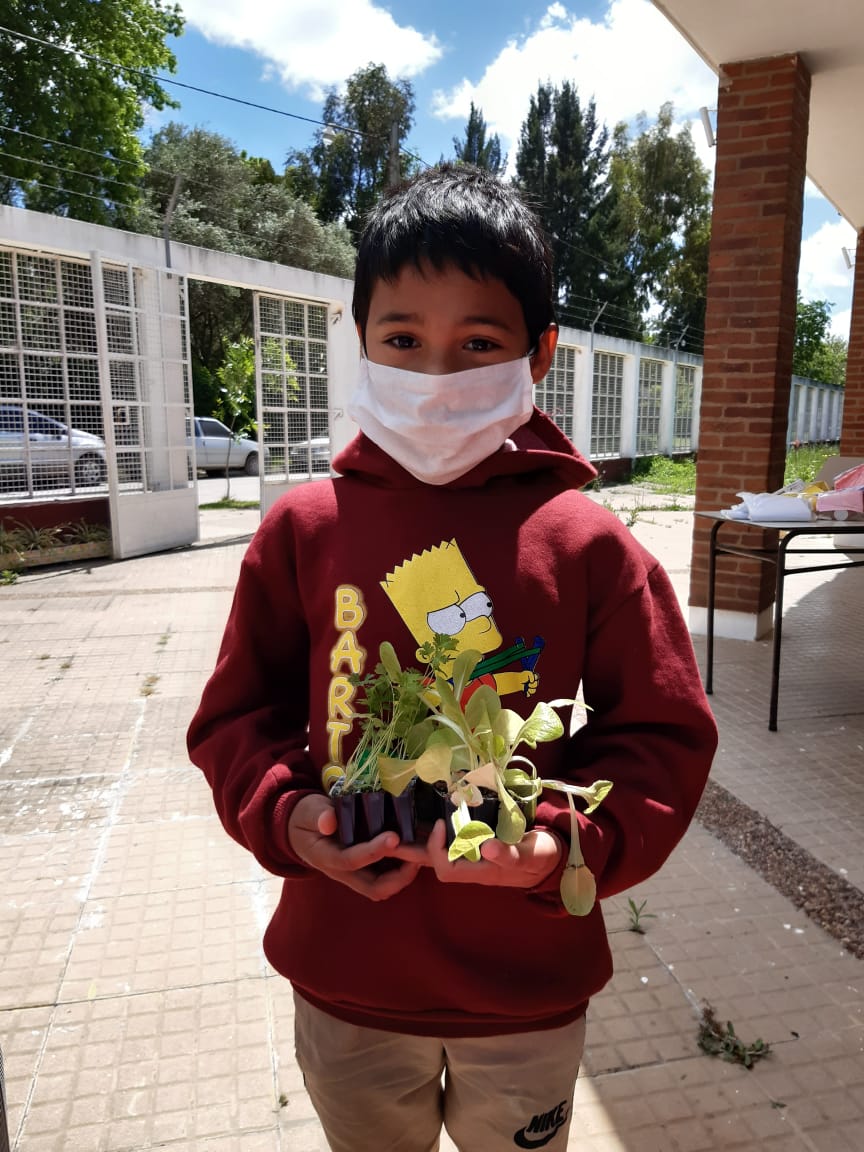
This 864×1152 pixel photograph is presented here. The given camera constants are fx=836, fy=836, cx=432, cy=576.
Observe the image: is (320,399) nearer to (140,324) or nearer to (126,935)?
(140,324)

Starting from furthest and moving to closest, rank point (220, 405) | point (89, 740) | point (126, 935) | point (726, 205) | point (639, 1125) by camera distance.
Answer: point (220, 405), point (726, 205), point (89, 740), point (126, 935), point (639, 1125)

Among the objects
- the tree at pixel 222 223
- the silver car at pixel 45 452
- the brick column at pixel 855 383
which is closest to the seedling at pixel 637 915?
the silver car at pixel 45 452

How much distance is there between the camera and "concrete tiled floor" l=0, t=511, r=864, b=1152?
1.73 m

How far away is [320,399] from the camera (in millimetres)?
10508

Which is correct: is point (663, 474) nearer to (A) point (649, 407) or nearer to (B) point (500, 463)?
(A) point (649, 407)

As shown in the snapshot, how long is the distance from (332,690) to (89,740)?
312 centimetres

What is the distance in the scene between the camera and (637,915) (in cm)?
238

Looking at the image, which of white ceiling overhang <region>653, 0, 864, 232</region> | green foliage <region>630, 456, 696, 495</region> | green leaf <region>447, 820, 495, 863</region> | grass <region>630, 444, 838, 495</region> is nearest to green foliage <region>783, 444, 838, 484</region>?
grass <region>630, 444, 838, 495</region>

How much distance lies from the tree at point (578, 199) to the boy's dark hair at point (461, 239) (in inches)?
1445

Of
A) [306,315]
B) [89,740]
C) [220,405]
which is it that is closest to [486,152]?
[220,405]

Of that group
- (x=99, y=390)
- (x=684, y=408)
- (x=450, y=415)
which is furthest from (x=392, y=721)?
(x=684, y=408)

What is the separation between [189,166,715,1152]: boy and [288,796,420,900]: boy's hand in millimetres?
10

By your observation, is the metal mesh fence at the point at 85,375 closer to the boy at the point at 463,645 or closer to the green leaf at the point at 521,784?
the boy at the point at 463,645

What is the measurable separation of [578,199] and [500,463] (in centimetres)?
3934
